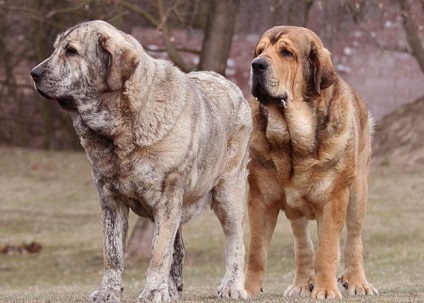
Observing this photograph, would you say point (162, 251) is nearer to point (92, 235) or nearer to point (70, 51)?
point (70, 51)

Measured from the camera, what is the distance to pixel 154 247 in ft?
26.3

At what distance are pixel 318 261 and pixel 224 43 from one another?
403 inches

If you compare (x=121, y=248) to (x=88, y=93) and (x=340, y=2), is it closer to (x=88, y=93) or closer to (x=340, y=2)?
(x=88, y=93)

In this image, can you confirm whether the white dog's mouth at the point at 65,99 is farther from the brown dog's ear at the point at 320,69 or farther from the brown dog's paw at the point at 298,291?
the brown dog's paw at the point at 298,291

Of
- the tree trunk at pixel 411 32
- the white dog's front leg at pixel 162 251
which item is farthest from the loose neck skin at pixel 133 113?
the tree trunk at pixel 411 32

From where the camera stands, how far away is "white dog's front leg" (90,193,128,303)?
A: 811cm

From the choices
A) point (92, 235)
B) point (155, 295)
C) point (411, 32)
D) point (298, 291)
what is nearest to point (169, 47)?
point (92, 235)

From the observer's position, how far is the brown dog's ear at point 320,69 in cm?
916

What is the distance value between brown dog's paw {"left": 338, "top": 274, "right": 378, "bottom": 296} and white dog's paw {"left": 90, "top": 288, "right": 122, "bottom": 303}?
2376mm

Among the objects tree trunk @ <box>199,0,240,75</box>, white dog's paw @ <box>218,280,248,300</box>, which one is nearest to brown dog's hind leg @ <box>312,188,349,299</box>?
white dog's paw @ <box>218,280,248,300</box>

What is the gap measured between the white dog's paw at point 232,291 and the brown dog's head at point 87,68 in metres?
1.95

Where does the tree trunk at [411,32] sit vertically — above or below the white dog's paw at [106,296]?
above

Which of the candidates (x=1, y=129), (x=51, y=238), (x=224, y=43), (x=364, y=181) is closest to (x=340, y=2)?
(x=224, y=43)

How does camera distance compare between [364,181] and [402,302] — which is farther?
[364,181]
